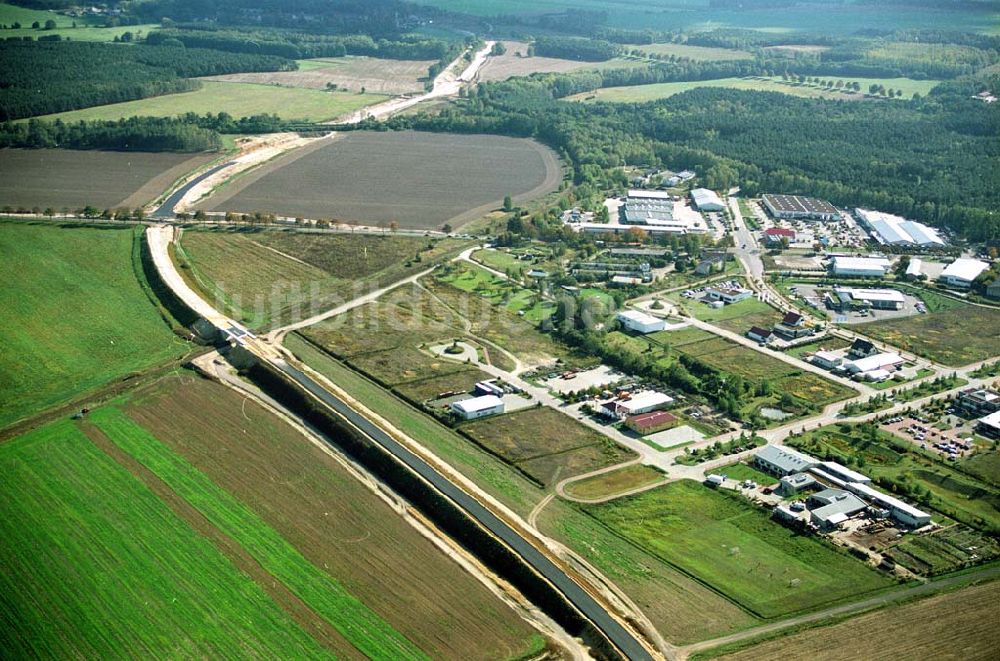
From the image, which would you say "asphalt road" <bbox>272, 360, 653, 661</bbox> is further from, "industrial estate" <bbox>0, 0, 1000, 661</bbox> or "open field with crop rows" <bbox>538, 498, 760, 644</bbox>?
"open field with crop rows" <bbox>538, 498, 760, 644</bbox>

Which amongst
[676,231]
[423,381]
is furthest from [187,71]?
[423,381]

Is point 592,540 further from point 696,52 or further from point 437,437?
point 696,52

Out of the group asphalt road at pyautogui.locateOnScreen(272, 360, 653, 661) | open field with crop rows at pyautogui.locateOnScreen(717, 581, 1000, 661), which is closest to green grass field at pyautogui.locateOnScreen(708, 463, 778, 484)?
open field with crop rows at pyautogui.locateOnScreen(717, 581, 1000, 661)

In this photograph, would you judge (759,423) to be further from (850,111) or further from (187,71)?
(187,71)

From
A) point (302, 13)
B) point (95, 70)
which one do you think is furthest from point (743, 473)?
point (302, 13)

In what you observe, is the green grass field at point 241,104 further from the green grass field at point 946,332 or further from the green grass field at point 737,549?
the green grass field at point 737,549
